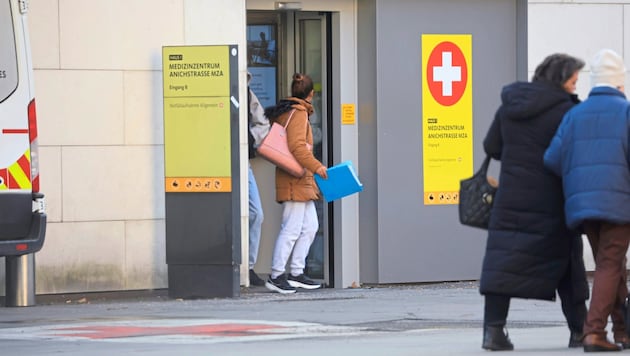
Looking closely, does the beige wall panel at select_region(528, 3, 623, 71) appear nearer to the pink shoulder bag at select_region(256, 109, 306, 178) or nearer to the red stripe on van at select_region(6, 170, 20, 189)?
the pink shoulder bag at select_region(256, 109, 306, 178)

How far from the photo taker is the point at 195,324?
1031 cm

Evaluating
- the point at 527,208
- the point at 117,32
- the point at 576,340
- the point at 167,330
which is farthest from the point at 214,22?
the point at 576,340

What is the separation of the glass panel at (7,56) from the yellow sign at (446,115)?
4677mm

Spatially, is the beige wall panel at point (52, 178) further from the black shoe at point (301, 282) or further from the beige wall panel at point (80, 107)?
the black shoe at point (301, 282)

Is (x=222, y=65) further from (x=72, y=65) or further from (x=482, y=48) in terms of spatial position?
(x=482, y=48)

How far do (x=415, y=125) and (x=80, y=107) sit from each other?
323cm

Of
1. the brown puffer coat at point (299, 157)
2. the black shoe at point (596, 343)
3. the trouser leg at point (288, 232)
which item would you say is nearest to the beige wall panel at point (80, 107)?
the brown puffer coat at point (299, 157)

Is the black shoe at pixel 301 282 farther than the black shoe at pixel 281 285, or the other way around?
the black shoe at pixel 301 282

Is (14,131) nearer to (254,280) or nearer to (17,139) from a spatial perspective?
(17,139)

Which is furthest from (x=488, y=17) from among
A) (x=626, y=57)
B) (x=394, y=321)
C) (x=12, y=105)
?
(x=12, y=105)

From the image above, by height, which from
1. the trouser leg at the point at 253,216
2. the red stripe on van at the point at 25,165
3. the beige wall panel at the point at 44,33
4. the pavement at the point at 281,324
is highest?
the beige wall panel at the point at 44,33

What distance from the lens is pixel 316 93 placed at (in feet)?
47.4

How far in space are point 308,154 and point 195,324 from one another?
3.29 metres

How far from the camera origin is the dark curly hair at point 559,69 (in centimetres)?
798
